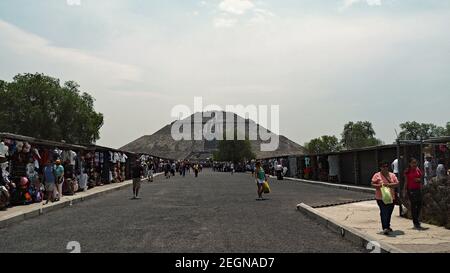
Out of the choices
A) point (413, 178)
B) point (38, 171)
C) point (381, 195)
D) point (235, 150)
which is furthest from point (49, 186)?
point (235, 150)

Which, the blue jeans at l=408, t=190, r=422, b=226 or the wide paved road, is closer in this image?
the wide paved road

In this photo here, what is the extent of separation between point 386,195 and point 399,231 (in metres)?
1.03

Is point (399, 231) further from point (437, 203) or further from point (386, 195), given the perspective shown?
point (437, 203)

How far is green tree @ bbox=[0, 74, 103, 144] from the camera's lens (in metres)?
60.8

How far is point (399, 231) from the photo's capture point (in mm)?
10383

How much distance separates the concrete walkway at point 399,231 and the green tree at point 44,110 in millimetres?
54054

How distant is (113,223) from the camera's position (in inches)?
490

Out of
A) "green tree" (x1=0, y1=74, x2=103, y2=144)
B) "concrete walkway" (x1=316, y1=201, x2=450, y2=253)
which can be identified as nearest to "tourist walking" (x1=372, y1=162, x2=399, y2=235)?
"concrete walkway" (x1=316, y1=201, x2=450, y2=253)

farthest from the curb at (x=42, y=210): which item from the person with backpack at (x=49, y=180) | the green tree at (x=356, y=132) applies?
the green tree at (x=356, y=132)

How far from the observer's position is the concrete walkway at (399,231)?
8.53 m

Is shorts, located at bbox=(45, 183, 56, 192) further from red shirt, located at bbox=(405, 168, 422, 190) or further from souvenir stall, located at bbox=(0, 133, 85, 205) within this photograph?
red shirt, located at bbox=(405, 168, 422, 190)

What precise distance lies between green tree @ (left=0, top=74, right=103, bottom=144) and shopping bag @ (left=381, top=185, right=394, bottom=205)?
57.4 metres

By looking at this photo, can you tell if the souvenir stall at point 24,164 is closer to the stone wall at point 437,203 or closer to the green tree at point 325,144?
the stone wall at point 437,203
